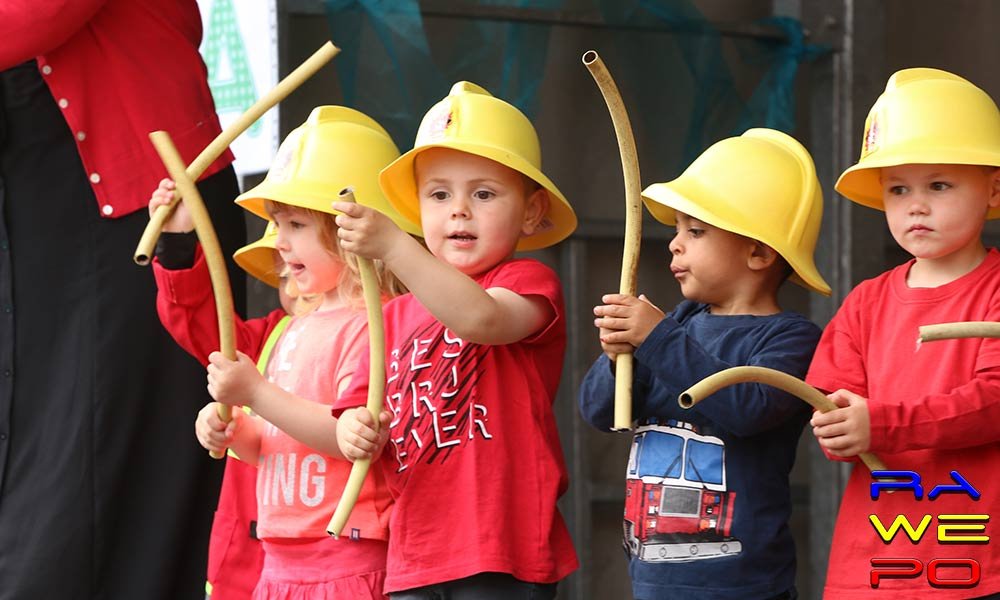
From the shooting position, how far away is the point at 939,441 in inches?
95.7

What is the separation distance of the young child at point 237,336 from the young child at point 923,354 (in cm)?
121

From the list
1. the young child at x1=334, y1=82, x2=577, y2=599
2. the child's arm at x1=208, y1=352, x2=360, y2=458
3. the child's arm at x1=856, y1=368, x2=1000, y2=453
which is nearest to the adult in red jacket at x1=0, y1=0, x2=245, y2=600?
the child's arm at x1=208, y1=352, x2=360, y2=458

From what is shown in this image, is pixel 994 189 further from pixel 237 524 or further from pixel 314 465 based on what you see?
Answer: pixel 237 524

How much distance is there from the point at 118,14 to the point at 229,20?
4.40 feet

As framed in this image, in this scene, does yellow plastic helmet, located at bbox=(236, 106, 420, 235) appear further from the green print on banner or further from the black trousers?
the green print on banner

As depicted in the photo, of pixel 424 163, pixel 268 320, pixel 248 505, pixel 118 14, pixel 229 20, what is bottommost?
pixel 248 505

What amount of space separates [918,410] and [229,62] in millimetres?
2694

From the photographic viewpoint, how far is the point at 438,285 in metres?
2.59

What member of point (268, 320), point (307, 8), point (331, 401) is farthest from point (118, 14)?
point (307, 8)

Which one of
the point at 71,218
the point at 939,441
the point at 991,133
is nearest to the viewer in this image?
the point at 939,441

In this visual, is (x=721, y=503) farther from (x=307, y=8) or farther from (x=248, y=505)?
(x=307, y=8)

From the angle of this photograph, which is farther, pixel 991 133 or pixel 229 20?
pixel 229 20

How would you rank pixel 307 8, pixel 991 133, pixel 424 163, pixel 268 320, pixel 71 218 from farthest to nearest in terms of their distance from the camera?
pixel 307 8 < pixel 268 320 < pixel 71 218 < pixel 424 163 < pixel 991 133

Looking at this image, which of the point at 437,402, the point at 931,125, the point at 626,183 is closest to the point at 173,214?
the point at 437,402
